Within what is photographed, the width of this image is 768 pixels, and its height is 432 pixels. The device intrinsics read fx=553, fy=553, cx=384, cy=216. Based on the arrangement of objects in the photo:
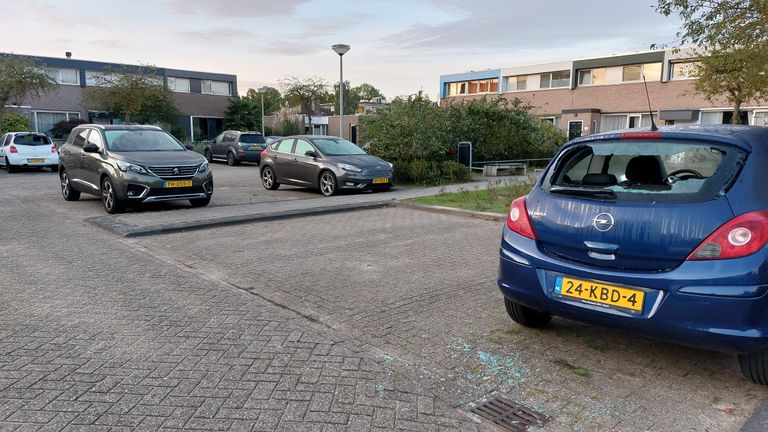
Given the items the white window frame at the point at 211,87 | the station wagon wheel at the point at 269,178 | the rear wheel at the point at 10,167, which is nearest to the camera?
the station wagon wheel at the point at 269,178

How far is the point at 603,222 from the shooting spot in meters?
3.42

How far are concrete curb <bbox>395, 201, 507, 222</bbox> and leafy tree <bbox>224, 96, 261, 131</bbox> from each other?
35.0m

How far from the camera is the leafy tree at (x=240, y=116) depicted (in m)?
44.0

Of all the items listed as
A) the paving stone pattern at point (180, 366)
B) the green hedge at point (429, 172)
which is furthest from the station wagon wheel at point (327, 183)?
the paving stone pattern at point (180, 366)

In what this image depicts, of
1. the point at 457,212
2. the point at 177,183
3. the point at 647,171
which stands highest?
the point at 647,171

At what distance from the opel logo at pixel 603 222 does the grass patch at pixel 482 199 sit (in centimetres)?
667

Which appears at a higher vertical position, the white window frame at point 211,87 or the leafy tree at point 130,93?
the white window frame at point 211,87

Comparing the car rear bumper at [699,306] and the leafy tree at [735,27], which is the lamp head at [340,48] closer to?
the leafy tree at [735,27]

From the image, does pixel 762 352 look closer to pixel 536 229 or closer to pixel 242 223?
pixel 536 229

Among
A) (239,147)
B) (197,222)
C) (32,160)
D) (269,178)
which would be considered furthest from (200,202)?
(239,147)

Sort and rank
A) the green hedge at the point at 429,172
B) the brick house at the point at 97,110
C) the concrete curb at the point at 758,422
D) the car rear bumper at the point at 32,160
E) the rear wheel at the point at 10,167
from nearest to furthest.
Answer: the concrete curb at the point at 758,422, the green hedge at the point at 429,172, the car rear bumper at the point at 32,160, the rear wheel at the point at 10,167, the brick house at the point at 97,110

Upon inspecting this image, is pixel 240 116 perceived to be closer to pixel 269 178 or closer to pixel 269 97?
pixel 269 178

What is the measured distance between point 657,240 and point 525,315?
1308 millimetres

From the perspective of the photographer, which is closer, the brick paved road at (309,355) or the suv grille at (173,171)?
the brick paved road at (309,355)
